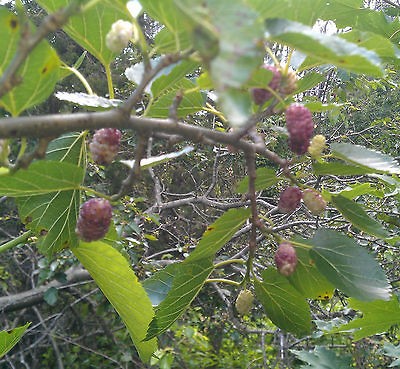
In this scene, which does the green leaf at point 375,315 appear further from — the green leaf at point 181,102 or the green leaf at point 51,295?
the green leaf at point 51,295

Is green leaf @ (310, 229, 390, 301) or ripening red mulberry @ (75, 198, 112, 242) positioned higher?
ripening red mulberry @ (75, 198, 112, 242)

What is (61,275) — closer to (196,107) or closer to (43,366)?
(43,366)

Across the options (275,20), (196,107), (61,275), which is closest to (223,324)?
(61,275)

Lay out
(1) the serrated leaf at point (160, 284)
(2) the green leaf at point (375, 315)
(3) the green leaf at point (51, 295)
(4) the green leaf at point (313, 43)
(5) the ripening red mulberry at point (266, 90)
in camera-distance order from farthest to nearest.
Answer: (3) the green leaf at point (51, 295)
(2) the green leaf at point (375, 315)
(1) the serrated leaf at point (160, 284)
(5) the ripening red mulberry at point (266, 90)
(4) the green leaf at point (313, 43)

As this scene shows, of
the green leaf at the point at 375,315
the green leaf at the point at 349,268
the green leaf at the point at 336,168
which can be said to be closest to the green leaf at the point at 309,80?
the green leaf at the point at 336,168

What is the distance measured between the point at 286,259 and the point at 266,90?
220 mm

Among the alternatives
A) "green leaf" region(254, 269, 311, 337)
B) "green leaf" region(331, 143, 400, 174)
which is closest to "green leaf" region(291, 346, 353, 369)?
"green leaf" region(254, 269, 311, 337)

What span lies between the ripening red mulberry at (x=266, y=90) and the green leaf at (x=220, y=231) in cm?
16

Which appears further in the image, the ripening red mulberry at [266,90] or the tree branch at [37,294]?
the tree branch at [37,294]

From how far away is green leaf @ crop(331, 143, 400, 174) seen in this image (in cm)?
59

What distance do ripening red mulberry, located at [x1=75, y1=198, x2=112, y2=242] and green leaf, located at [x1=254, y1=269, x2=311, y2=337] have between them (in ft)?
0.90

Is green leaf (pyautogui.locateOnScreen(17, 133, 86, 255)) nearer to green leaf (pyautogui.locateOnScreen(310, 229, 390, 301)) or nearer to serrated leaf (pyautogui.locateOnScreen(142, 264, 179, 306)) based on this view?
serrated leaf (pyautogui.locateOnScreen(142, 264, 179, 306))

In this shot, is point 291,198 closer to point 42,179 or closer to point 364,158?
point 364,158

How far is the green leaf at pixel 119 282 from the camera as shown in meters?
0.70
